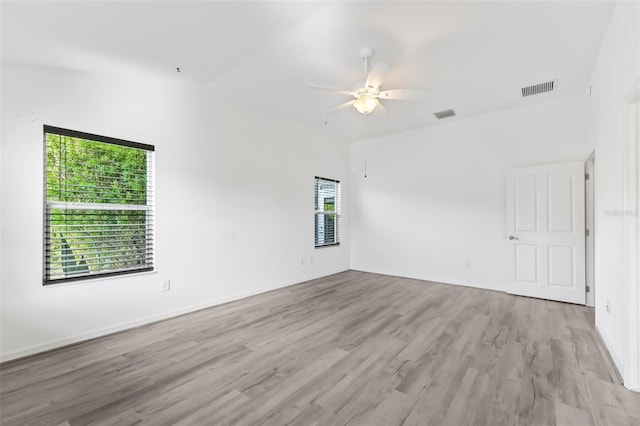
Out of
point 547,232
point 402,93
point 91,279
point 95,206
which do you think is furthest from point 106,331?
point 547,232

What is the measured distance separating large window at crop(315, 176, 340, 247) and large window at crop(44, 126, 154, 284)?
325 cm

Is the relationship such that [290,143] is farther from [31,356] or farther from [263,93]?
[31,356]

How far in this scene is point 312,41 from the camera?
281cm

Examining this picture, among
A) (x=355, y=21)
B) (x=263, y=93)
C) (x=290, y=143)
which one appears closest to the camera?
(x=355, y=21)

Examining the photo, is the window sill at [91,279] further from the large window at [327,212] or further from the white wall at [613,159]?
the white wall at [613,159]

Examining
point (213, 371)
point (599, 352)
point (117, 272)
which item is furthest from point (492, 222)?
point (117, 272)

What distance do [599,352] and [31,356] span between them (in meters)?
5.20

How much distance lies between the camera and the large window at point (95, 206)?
2.76m

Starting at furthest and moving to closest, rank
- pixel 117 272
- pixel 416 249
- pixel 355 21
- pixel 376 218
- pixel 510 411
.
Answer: pixel 376 218, pixel 416 249, pixel 117 272, pixel 355 21, pixel 510 411

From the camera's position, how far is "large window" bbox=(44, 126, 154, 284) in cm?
276

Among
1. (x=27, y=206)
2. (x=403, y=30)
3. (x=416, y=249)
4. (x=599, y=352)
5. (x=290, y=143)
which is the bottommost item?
(x=599, y=352)

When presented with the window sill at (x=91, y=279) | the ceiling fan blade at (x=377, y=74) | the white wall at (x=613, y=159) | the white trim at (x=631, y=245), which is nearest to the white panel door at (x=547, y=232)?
the white wall at (x=613, y=159)

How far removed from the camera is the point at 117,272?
124 inches

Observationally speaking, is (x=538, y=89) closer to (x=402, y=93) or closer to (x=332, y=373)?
(x=402, y=93)
